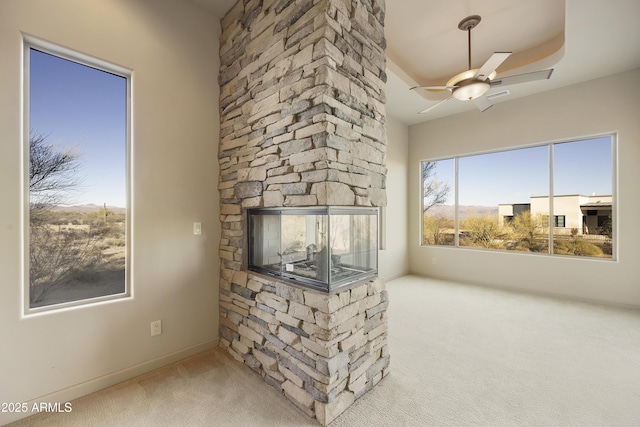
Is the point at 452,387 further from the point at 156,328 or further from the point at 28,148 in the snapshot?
the point at 28,148

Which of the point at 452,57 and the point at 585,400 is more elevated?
the point at 452,57

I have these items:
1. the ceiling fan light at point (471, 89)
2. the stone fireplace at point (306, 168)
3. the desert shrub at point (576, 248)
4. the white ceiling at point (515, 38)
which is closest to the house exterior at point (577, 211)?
the desert shrub at point (576, 248)

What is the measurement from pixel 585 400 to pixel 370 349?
1489 mm

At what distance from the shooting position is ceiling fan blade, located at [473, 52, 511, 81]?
225 cm

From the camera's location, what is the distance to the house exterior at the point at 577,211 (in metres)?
3.76

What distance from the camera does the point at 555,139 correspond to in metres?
3.99

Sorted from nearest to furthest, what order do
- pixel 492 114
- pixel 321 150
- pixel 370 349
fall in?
pixel 321 150
pixel 370 349
pixel 492 114

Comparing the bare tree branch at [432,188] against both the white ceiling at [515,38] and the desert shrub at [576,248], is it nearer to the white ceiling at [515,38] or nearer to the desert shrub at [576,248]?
the white ceiling at [515,38]

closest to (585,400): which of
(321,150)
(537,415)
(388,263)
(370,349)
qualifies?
(537,415)

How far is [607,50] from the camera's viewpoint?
3.03 meters

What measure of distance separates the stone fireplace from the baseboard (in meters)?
0.35

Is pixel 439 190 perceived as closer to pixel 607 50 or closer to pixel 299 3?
pixel 607 50

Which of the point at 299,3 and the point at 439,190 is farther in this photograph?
the point at 439,190

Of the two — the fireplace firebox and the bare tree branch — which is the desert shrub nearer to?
the bare tree branch
